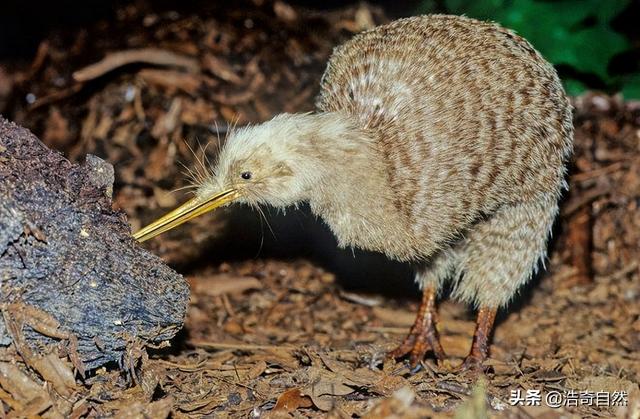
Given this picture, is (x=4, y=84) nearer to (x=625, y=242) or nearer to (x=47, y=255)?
(x=47, y=255)

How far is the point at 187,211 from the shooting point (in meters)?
4.25

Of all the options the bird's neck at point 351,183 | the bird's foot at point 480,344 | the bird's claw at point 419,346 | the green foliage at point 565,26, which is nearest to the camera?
the bird's neck at point 351,183

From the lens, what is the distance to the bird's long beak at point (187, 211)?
13.7 ft

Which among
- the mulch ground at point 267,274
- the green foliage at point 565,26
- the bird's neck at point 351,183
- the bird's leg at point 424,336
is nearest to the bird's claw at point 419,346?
the bird's leg at point 424,336

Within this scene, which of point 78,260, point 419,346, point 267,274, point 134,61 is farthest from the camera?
point 134,61

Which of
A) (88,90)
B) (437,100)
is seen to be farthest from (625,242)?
(88,90)

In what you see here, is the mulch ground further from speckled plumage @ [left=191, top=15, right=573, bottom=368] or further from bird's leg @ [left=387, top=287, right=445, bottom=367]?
speckled plumage @ [left=191, top=15, right=573, bottom=368]

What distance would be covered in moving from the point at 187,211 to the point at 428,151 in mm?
1276

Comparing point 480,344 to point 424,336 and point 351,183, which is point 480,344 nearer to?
point 424,336

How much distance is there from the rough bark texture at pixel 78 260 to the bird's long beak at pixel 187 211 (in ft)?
A: 1.36

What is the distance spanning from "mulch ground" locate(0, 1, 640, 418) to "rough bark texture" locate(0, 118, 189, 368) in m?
0.18

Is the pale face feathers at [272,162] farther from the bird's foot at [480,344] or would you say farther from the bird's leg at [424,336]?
the bird's foot at [480,344]

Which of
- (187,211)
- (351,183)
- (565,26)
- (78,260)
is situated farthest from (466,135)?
(565,26)

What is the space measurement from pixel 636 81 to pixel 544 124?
257 centimetres
